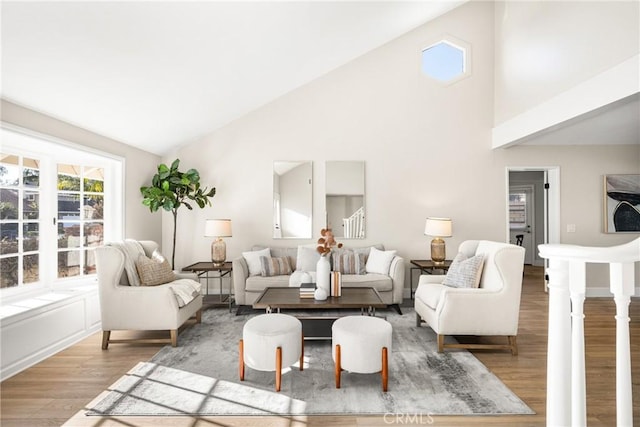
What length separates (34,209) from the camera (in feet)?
10.9

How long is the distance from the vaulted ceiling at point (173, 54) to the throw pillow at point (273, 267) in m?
2.10

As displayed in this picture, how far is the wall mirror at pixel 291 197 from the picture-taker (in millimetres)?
5055

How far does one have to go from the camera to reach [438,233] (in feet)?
14.9

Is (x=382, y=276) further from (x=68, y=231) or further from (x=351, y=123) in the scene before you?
(x=68, y=231)

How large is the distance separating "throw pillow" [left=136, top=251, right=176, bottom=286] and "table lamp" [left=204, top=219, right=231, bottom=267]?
3.19ft

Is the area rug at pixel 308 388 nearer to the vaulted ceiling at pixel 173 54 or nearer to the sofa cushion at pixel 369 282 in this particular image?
the sofa cushion at pixel 369 282

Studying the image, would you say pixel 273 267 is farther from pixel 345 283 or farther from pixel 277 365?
pixel 277 365

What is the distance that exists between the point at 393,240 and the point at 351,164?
4.30 ft

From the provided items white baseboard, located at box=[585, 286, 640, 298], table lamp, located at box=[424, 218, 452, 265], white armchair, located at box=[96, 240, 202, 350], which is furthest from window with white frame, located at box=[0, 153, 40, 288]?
white baseboard, located at box=[585, 286, 640, 298]

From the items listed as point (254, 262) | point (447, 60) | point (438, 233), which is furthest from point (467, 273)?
point (447, 60)

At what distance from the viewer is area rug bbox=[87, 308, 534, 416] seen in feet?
6.95

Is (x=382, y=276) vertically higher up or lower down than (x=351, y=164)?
lower down

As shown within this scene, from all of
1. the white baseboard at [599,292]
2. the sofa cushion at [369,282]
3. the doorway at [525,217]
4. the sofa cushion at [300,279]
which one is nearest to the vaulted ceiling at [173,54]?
the sofa cushion at [300,279]

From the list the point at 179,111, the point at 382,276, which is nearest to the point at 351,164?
the point at 382,276
